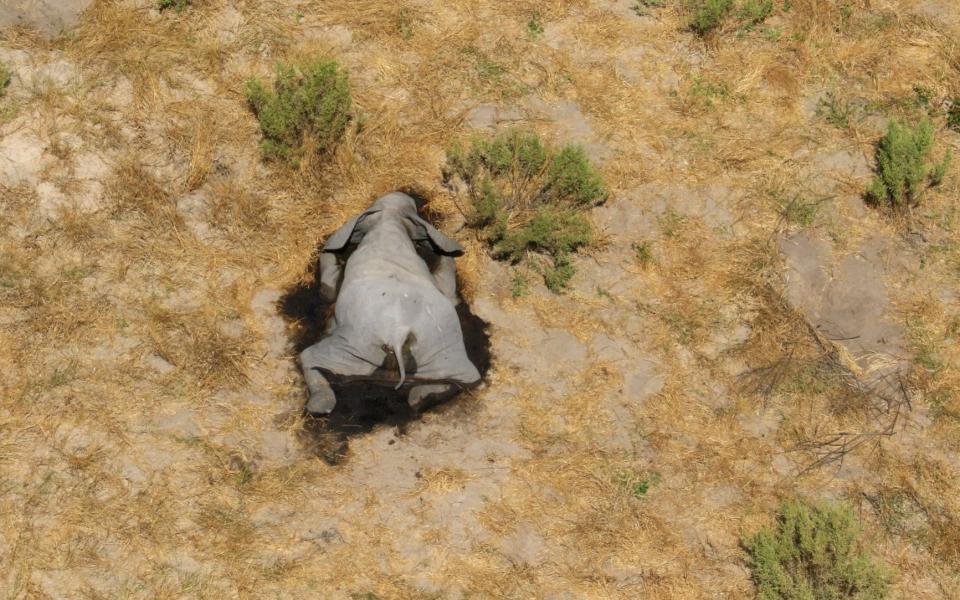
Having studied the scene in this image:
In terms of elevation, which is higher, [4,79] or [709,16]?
[709,16]

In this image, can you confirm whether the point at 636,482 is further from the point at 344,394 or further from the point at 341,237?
the point at 341,237

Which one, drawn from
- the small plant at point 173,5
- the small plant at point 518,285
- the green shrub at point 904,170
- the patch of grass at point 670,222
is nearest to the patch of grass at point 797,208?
the green shrub at point 904,170

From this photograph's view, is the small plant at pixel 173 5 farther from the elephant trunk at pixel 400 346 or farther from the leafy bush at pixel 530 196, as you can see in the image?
the elephant trunk at pixel 400 346

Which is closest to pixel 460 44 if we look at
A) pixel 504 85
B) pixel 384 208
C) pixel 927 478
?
pixel 504 85

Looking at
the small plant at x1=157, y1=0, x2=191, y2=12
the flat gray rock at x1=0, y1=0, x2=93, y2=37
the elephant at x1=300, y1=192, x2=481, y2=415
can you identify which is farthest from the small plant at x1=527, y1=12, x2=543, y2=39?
the flat gray rock at x1=0, y1=0, x2=93, y2=37

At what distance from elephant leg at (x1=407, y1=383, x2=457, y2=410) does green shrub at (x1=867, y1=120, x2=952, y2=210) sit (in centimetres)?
514

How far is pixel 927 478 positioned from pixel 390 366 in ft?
15.8

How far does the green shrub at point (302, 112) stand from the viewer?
318 inches

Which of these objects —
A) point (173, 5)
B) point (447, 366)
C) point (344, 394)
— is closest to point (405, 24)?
point (173, 5)

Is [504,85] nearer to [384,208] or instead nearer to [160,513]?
[384,208]

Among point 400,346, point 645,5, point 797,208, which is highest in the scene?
point 645,5

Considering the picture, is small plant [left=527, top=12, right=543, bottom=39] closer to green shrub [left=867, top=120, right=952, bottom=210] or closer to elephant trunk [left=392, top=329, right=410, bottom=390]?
green shrub [left=867, top=120, right=952, bottom=210]

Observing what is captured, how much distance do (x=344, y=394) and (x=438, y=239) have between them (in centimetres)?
167

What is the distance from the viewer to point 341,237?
7250 millimetres
